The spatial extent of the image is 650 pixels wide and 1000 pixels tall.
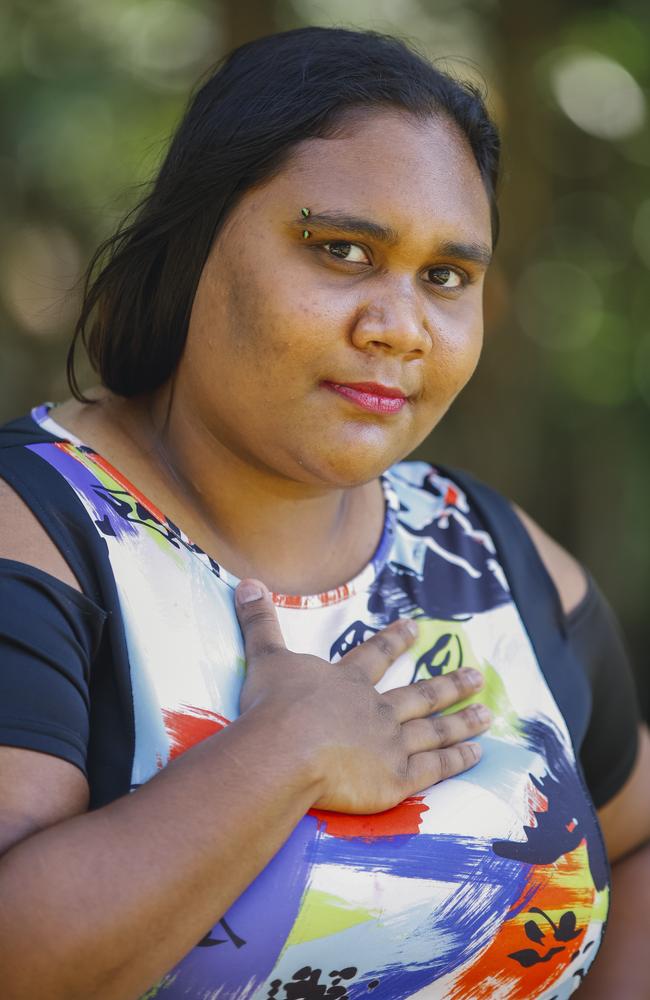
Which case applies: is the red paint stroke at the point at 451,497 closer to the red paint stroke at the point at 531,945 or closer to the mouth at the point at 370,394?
the mouth at the point at 370,394

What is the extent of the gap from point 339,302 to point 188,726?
0.68 metres

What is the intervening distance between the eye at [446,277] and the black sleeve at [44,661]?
79 centimetres

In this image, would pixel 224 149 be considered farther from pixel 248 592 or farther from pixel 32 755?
pixel 32 755

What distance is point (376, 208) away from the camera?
1.74 m

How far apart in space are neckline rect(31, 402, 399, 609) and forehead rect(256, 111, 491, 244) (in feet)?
1.66

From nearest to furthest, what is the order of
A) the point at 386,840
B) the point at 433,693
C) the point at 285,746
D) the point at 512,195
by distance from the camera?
the point at 285,746 < the point at 386,840 < the point at 433,693 < the point at 512,195

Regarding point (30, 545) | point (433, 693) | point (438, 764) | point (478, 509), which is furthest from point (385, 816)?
point (478, 509)

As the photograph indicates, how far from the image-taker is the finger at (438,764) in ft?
5.40

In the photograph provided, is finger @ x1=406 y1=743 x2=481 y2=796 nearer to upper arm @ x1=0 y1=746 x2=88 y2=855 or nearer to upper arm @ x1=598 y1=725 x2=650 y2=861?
upper arm @ x1=0 y1=746 x2=88 y2=855

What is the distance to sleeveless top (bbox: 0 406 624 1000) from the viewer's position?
1.51 m

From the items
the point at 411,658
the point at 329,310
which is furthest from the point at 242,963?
the point at 329,310

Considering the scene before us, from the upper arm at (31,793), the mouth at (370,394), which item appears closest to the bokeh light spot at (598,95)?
the mouth at (370,394)

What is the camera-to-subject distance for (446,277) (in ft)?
6.16

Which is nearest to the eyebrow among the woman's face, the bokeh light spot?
the woman's face
